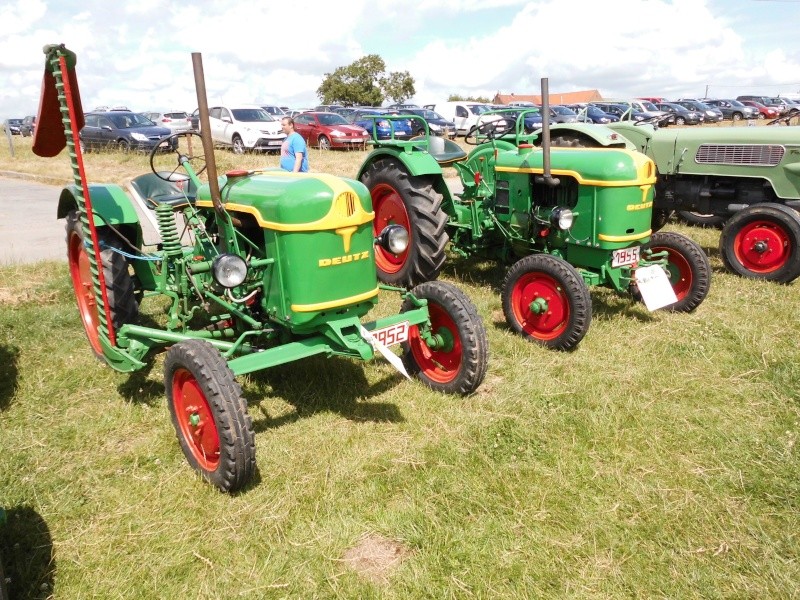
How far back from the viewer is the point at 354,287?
2951mm

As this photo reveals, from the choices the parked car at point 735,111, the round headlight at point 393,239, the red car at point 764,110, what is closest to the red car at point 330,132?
the round headlight at point 393,239

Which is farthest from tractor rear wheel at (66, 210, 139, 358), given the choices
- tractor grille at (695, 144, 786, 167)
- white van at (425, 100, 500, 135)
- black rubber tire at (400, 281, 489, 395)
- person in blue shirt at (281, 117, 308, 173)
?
white van at (425, 100, 500, 135)

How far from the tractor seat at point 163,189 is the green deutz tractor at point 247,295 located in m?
0.41

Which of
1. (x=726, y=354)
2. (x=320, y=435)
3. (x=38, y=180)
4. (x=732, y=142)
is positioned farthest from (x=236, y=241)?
(x=38, y=180)

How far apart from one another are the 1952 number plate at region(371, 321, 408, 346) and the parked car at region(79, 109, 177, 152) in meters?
13.4

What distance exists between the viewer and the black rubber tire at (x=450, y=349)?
3.29 meters

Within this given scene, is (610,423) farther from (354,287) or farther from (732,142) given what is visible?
(732,142)

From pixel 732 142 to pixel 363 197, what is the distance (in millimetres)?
4891

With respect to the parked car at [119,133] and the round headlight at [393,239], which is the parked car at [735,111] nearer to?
the parked car at [119,133]

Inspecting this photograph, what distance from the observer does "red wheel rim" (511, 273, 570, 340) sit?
4.09 metres

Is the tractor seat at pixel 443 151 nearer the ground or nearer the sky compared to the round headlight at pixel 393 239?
nearer the sky

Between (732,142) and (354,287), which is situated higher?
(732,142)

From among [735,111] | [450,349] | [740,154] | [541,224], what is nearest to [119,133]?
[541,224]

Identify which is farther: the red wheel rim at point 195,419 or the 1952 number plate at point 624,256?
the 1952 number plate at point 624,256
